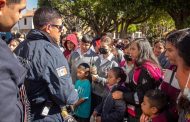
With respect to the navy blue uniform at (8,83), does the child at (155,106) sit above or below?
below

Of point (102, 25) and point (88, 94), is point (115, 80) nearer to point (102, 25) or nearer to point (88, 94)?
point (88, 94)

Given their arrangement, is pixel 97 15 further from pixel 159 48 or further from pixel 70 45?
pixel 70 45

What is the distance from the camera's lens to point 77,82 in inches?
244

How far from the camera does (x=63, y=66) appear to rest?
339 centimetres

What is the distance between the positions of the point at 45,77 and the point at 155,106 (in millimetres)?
1335

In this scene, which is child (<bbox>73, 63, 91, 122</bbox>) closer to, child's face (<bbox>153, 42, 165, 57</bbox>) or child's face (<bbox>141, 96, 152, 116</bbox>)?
child's face (<bbox>141, 96, 152, 116</bbox>)

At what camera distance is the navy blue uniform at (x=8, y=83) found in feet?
5.43

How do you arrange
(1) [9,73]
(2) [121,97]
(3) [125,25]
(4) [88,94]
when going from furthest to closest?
1. (3) [125,25]
2. (4) [88,94]
3. (2) [121,97]
4. (1) [9,73]

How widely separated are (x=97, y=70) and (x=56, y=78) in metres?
3.14

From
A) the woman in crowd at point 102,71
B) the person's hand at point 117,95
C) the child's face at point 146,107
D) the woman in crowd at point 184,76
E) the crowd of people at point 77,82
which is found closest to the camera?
the crowd of people at point 77,82

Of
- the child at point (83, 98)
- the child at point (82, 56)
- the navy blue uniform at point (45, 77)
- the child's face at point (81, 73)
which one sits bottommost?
the child at point (83, 98)

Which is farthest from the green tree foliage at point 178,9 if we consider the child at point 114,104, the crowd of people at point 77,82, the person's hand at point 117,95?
the person's hand at point 117,95

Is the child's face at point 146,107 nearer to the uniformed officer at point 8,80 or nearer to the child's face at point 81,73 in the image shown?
the child's face at point 81,73

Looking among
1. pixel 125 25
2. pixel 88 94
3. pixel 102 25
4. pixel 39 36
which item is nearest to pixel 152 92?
pixel 39 36
